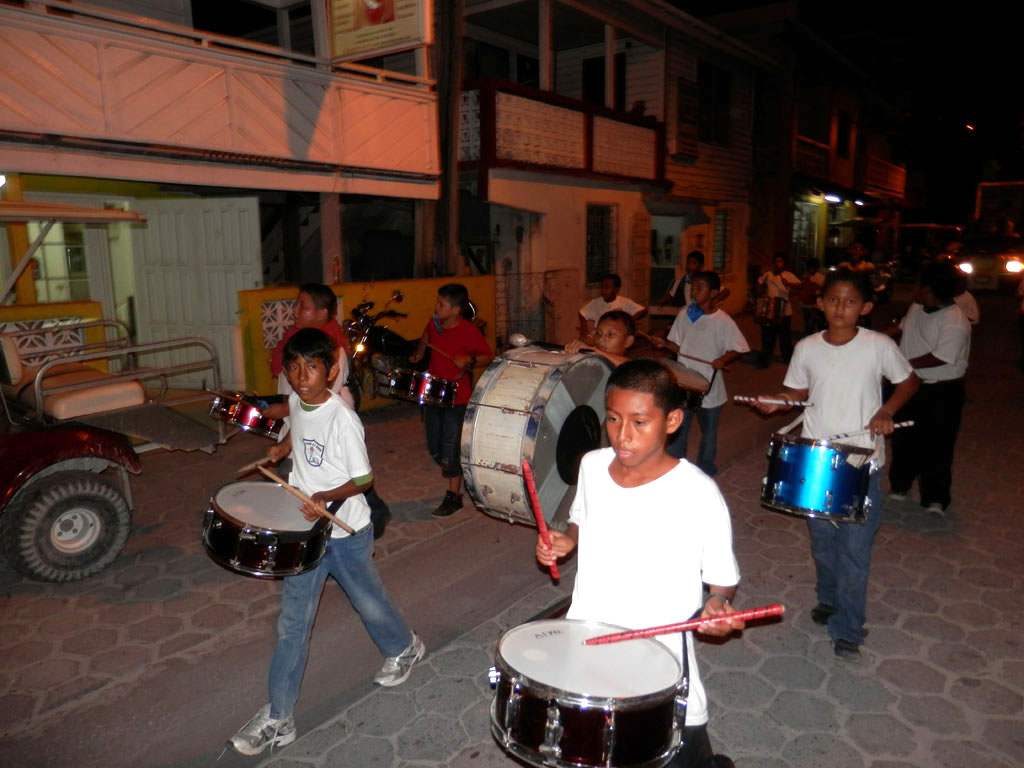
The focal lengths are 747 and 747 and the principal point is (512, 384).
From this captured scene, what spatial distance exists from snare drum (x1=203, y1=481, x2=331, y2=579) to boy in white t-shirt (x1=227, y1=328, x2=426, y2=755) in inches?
3.4

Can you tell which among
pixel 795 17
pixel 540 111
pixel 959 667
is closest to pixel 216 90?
pixel 540 111

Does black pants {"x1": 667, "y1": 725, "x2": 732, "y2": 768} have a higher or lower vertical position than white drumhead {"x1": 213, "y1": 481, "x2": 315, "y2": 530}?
lower

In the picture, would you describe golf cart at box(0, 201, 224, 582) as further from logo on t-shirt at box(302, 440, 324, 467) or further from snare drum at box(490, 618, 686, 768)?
snare drum at box(490, 618, 686, 768)

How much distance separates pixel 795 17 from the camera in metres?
21.5

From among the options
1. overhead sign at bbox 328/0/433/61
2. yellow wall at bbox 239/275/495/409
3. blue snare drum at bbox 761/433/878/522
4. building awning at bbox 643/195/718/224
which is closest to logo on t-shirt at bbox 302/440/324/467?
blue snare drum at bbox 761/433/878/522

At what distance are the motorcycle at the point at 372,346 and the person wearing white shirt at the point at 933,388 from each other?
228 inches

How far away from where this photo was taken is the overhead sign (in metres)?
9.00

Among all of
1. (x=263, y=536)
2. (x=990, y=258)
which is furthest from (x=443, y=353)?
(x=990, y=258)

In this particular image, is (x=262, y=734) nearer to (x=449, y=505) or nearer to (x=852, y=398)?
(x=449, y=505)

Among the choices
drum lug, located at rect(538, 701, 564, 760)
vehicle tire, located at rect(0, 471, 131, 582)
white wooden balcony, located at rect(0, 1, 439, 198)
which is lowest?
vehicle tire, located at rect(0, 471, 131, 582)

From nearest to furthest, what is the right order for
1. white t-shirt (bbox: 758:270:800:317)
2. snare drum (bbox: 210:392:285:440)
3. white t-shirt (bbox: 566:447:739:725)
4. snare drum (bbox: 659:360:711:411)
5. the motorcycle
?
1. white t-shirt (bbox: 566:447:739:725)
2. snare drum (bbox: 210:392:285:440)
3. snare drum (bbox: 659:360:711:411)
4. the motorcycle
5. white t-shirt (bbox: 758:270:800:317)

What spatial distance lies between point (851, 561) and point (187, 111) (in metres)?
8.49

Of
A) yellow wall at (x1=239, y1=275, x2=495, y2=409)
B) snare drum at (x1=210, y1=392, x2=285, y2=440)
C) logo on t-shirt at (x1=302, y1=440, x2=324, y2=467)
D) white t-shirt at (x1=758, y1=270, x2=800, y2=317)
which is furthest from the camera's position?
white t-shirt at (x1=758, y1=270, x2=800, y2=317)

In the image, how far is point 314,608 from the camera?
142 inches
